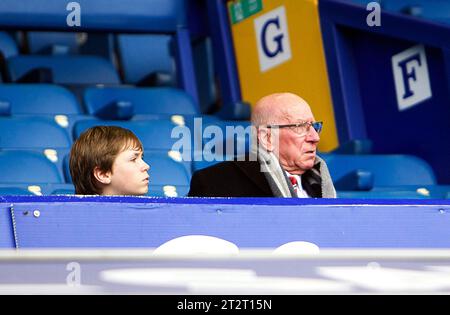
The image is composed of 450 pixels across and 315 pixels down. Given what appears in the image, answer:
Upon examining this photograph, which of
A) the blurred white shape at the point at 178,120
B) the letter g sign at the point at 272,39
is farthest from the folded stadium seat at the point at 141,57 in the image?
the blurred white shape at the point at 178,120

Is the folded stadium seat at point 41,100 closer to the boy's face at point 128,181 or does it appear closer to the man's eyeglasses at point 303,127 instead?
the man's eyeglasses at point 303,127

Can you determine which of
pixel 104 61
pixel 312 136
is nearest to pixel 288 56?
pixel 104 61

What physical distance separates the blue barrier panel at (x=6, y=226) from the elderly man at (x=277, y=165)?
1052mm

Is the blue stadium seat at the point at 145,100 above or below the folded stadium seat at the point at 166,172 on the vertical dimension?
above

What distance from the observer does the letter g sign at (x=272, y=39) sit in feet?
17.6

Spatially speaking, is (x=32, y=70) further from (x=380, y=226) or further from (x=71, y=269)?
(x=71, y=269)

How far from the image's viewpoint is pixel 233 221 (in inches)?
106

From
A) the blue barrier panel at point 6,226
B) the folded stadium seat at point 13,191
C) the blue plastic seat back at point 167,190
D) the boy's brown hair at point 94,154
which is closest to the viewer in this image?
the blue barrier panel at point 6,226

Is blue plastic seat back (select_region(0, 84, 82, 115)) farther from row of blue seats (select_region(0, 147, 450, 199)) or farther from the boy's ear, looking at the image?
the boy's ear

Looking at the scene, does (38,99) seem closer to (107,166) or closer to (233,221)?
(107,166)

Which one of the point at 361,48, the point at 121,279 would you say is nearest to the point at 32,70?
the point at 361,48

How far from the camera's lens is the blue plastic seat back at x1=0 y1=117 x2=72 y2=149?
14.6ft

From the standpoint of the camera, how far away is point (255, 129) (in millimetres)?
3869

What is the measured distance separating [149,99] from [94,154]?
2.04 metres
